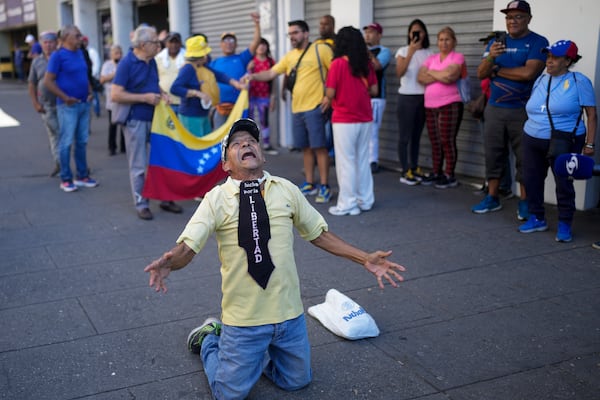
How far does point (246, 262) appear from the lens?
3523 mm

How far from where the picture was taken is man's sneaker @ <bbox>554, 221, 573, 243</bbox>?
626cm

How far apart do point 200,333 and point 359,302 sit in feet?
4.41

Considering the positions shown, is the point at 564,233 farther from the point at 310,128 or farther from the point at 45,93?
the point at 45,93

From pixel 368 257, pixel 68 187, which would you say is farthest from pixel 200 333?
pixel 68 187

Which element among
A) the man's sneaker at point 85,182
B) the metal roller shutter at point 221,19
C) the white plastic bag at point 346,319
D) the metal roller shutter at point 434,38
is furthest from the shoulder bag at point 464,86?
the metal roller shutter at point 221,19

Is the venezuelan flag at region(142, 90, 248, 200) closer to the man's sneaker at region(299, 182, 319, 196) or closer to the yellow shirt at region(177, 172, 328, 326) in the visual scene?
the man's sneaker at region(299, 182, 319, 196)

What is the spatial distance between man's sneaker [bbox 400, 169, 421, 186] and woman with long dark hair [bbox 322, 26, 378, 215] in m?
1.50

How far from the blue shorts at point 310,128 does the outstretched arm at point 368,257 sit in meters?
4.31

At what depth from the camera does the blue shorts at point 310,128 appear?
314 inches

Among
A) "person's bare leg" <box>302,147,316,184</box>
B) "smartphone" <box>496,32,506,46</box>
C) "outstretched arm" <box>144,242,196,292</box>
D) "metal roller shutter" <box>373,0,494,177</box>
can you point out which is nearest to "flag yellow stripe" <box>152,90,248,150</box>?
"person's bare leg" <box>302,147,316,184</box>

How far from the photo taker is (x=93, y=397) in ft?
12.1

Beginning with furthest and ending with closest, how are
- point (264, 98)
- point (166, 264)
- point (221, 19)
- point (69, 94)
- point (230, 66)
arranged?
1. point (221, 19)
2. point (264, 98)
3. point (230, 66)
4. point (69, 94)
5. point (166, 264)

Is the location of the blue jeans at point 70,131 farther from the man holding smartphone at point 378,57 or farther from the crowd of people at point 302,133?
the man holding smartphone at point 378,57

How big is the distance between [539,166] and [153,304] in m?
3.72
